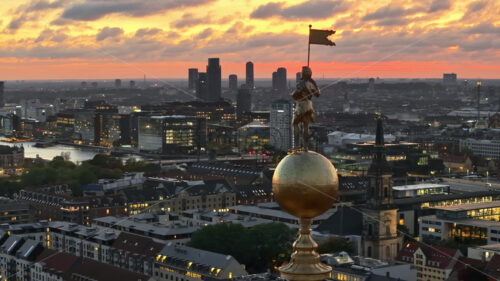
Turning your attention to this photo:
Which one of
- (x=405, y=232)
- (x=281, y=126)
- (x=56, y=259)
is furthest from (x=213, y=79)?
(x=56, y=259)

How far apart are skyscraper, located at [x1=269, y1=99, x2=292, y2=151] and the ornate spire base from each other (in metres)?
89.7

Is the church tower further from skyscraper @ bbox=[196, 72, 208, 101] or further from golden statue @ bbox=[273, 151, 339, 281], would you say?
skyscraper @ bbox=[196, 72, 208, 101]

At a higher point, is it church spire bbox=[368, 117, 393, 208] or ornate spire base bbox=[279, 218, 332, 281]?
ornate spire base bbox=[279, 218, 332, 281]

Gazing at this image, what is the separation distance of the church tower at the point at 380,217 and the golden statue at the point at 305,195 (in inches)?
1332

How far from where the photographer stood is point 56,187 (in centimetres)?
5672

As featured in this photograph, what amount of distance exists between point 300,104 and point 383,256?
33.9m

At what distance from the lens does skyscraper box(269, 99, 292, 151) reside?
319 ft

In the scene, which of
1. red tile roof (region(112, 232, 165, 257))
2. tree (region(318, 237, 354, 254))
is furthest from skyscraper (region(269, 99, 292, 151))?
tree (region(318, 237, 354, 254))

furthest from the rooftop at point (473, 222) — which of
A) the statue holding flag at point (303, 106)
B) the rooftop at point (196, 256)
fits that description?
the statue holding flag at point (303, 106)

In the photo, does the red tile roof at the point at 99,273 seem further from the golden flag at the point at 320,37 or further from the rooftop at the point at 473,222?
the golden flag at the point at 320,37

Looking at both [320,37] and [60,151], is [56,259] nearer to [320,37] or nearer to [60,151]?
[320,37]

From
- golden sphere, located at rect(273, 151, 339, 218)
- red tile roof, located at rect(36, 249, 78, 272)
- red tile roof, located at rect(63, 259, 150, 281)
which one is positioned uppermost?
golden sphere, located at rect(273, 151, 339, 218)

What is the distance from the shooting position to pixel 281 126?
10056 cm

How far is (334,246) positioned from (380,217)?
9.55 feet
